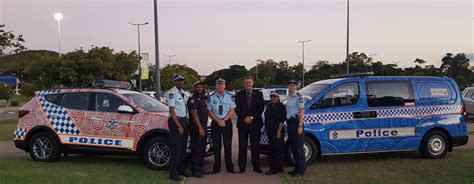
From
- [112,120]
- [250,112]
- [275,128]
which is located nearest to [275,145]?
[275,128]

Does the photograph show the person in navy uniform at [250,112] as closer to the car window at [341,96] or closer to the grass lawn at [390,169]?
the grass lawn at [390,169]

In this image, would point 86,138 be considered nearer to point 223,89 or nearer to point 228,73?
point 223,89

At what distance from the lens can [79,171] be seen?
26.5ft

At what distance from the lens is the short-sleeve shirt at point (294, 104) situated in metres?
7.91

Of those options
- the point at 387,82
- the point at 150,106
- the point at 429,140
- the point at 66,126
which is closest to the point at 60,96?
the point at 66,126

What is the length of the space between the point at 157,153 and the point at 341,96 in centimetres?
362

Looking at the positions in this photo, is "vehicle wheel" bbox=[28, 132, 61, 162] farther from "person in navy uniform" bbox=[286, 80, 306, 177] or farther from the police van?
the police van

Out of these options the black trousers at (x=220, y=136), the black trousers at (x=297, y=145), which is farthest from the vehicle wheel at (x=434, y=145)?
the black trousers at (x=220, y=136)

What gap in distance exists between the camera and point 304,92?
9.42m

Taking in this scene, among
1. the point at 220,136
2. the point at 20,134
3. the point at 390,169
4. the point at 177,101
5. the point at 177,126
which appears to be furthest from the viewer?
the point at 20,134

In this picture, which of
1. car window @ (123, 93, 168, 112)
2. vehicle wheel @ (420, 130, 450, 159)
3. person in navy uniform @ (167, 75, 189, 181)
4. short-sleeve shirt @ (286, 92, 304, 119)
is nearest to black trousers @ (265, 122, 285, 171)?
short-sleeve shirt @ (286, 92, 304, 119)

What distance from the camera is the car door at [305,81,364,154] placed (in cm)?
874

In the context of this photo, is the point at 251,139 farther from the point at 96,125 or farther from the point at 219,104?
the point at 96,125

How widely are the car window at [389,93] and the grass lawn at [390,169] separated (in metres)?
1.16
